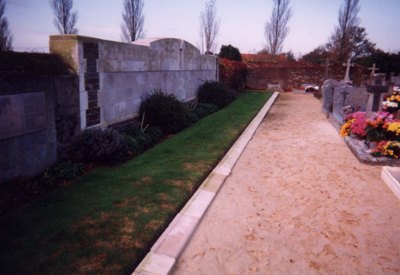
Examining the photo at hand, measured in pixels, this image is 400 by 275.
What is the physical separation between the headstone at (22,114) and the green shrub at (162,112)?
390cm

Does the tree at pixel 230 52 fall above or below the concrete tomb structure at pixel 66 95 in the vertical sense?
above

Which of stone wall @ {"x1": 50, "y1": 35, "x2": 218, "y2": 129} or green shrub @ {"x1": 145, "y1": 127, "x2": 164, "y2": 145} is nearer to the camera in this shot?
stone wall @ {"x1": 50, "y1": 35, "x2": 218, "y2": 129}

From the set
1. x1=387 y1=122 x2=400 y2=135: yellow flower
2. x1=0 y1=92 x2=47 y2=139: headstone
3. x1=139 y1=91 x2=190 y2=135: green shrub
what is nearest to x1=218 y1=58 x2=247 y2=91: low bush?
x1=139 y1=91 x2=190 y2=135: green shrub

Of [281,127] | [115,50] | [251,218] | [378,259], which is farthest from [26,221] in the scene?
[281,127]

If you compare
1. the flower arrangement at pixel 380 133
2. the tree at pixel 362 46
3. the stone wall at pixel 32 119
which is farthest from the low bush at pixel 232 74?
the tree at pixel 362 46

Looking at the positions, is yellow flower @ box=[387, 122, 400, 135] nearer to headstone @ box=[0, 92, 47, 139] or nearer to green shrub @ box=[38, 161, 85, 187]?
green shrub @ box=[38, 161, 85, 187]

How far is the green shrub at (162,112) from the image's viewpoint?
896cm

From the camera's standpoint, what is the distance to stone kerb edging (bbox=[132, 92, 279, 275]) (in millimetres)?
3061

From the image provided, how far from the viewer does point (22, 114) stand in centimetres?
470

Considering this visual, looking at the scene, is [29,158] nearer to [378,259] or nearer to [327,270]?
[327,270]

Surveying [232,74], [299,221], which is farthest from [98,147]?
[232,74]

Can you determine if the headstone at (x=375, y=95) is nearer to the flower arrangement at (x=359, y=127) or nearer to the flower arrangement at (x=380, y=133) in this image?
the flower arrangement at (x=380, y=133)

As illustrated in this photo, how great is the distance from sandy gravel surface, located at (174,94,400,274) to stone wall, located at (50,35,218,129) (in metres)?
3.51

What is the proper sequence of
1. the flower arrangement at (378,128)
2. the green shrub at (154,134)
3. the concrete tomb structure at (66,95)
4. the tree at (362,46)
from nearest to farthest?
the concrete tomb structure at (66,95)
the flower arrangement at (378,128)
the green shrub at (154,134)
the tree at (362,46)
